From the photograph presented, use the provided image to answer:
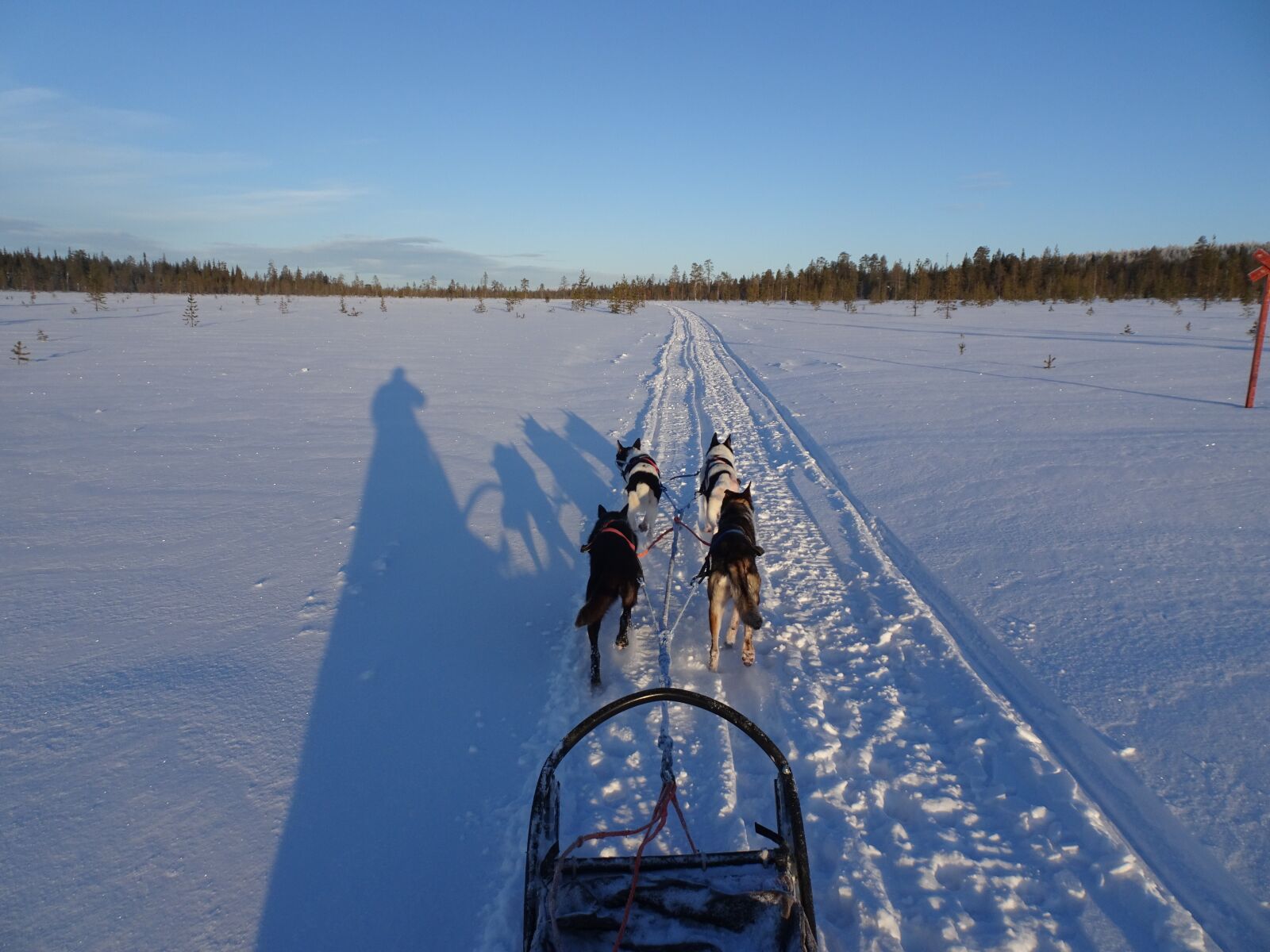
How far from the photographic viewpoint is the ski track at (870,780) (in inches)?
93.4

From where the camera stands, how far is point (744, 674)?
3949 millimetres

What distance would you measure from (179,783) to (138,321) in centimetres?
2713

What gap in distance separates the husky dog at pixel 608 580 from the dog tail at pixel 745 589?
0.58m

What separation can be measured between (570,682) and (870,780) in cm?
174

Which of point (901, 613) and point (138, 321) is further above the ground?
point (138, 321)

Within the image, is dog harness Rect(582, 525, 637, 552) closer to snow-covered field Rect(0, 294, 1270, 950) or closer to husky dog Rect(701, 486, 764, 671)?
husky dog Rect(701, 486, 764, 671)

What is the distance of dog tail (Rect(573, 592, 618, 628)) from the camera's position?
374cm

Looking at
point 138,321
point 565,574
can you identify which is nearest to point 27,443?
point 565,574

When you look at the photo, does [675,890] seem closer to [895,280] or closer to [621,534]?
[621,534]

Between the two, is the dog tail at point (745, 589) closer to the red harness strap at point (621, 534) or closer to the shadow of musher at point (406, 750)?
the red harness strap at point (621, 534)

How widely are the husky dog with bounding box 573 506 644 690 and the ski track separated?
0.92 feet

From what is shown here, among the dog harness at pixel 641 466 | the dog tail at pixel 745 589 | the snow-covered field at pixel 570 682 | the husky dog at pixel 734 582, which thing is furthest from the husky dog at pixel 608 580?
the dog harness at pixel 641 466

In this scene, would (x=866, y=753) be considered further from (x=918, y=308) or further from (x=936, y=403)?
(x=918, y=308)

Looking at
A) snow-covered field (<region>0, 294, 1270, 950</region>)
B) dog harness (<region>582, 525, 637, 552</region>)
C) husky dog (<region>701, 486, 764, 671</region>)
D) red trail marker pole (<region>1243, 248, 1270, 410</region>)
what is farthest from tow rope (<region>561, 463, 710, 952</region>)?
red trail marker pole (<region>1243, 248, 1270, 410</region>)
